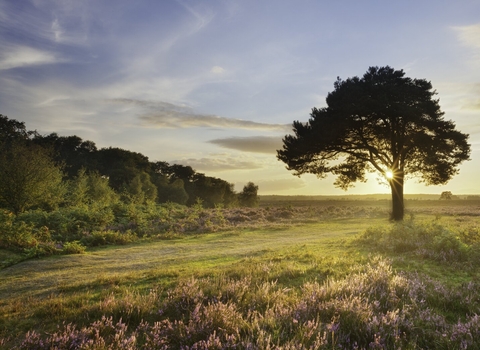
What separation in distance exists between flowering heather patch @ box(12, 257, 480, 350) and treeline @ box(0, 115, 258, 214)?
23.4m

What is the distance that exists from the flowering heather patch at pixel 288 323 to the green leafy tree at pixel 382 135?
905 inches

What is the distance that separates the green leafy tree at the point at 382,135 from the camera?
85.8ft

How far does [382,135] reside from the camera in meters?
28.2

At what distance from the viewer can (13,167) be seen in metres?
23.2

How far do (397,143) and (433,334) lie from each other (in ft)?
90.3

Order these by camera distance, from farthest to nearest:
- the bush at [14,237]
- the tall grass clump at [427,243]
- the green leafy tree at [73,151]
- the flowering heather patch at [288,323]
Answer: the green leafy tree at [73,151]
the bush at [14,237]
the tall grass clump at [427,243]
the flowering heather patch at [288,323]

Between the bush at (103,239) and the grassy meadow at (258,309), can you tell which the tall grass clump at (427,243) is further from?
the bush at (103,239)

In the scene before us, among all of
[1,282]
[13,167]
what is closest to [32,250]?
[1,282]

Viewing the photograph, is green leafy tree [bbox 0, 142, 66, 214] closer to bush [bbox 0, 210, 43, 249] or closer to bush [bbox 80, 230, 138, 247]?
bush [bbox 80, 230, 138, 247]

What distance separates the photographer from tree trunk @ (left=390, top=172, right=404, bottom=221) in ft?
92.7

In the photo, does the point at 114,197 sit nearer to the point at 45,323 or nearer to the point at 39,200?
the point at 39,200

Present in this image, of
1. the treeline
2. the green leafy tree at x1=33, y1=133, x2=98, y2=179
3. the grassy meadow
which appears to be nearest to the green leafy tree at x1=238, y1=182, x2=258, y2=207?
the treeline

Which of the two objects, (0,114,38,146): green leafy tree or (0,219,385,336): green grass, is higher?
(0,114,38,146): green leafy tree

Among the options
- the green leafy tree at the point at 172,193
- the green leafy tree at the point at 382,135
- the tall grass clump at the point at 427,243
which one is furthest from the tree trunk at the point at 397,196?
the green leafy tree at the point at 172,193
